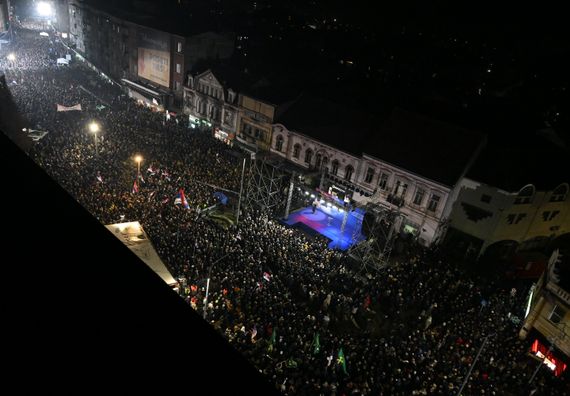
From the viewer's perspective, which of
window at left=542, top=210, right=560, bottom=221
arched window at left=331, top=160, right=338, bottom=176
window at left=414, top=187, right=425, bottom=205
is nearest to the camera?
window at left=414, top=187, right=425, bottom=205

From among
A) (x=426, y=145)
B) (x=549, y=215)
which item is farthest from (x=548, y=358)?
(x=426, y=145)

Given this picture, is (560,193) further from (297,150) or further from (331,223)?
(297,150)

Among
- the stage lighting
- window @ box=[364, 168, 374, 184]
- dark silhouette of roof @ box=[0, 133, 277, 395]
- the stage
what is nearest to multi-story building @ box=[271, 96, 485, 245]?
window @ box=[364, 168, 374, 184]

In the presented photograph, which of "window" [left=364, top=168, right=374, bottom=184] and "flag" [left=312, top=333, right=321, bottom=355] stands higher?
"window" [left=364, top=168, right=374, bottom=184]

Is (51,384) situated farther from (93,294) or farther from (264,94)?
(264,94)

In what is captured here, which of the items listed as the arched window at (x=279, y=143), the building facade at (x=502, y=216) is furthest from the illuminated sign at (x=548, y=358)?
the arched window at (x=279, y=143)

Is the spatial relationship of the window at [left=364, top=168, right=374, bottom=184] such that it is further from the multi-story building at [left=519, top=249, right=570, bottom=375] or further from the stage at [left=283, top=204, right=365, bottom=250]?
the multi-story building at [left=519, top=249, right=570, bottom=375]

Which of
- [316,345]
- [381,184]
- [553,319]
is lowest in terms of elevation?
[316,345]

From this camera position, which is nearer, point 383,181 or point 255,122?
point 383,181

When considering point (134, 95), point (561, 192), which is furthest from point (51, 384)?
point (134, 95)
